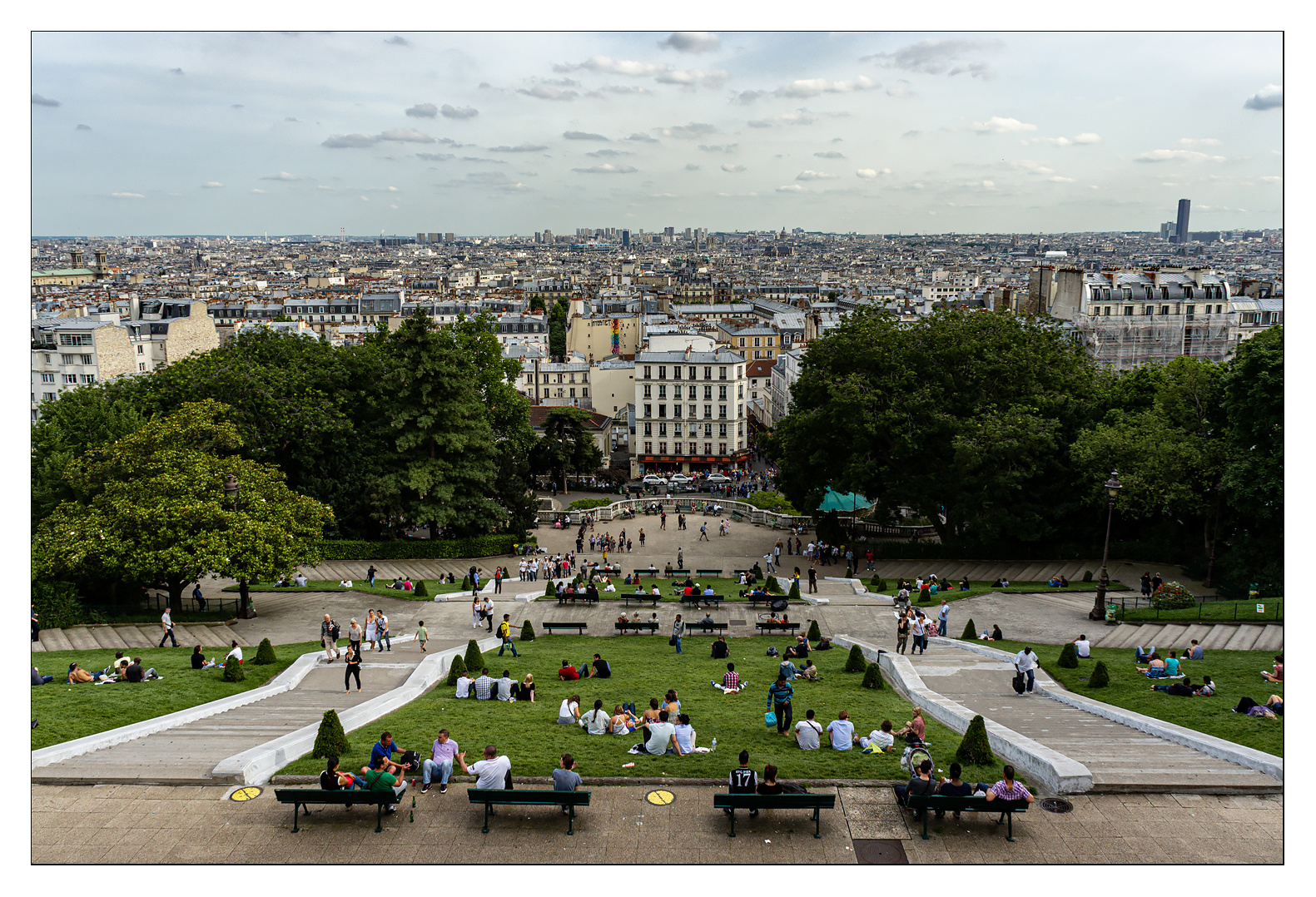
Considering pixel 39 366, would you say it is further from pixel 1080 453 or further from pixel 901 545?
pixel 1080 453

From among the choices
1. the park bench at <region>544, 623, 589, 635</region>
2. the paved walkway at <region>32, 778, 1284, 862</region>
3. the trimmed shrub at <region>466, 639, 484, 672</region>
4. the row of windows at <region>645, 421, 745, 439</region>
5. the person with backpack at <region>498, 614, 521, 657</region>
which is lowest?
the park bench at <region>544, 623, 589, 635</region>

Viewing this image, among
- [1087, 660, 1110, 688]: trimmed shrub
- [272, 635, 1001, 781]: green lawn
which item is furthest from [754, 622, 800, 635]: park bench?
[1087, 660, 1110, 688]: trimmed shrub

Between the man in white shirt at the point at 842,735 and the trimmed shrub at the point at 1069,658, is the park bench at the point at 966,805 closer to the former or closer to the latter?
the man in white shirt at the point at 842,735

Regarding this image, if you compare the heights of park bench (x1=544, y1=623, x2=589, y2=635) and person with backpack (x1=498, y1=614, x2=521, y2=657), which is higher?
person with backpack (x1=498, y1=614, x2=521, y2=657)

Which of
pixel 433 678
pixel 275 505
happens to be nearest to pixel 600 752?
pixel 433 678

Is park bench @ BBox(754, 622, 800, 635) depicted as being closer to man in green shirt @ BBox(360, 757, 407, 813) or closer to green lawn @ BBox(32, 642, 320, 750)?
green lawn @ BBox(32, 642, 320, 750)

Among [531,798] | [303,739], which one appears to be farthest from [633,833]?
[303,739]
